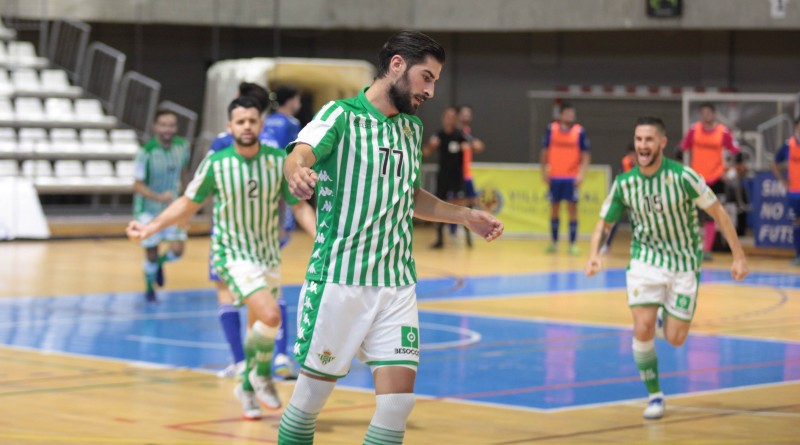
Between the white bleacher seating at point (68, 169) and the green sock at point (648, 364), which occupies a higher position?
the white bleacher seating at point (68, 169)

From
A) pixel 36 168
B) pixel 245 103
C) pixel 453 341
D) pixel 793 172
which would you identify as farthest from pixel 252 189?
pixel 36 168

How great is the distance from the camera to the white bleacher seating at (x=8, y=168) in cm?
2342

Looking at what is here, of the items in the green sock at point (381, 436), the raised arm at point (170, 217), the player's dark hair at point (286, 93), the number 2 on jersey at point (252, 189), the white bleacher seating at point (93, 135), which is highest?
the player's dark hair at point (286, 93)

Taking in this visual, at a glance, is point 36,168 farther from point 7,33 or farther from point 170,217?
point 170,217

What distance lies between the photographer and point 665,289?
28.4ft

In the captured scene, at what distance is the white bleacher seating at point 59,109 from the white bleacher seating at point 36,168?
1318 mm

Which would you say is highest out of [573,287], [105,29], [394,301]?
[105,29]

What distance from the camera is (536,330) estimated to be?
1245cm

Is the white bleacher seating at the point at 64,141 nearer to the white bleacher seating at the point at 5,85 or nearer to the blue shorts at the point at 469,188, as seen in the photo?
the white bleacher seating at the point at 5,85

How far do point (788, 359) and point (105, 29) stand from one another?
64.7 feet

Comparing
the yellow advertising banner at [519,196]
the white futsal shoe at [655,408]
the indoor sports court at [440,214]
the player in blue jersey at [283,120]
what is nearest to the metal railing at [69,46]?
the indoor sports court at [440,214]

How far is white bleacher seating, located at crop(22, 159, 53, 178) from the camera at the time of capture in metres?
23.8

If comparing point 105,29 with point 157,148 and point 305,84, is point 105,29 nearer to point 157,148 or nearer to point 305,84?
point 305,84

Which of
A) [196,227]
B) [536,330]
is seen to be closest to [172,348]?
[536,330]
